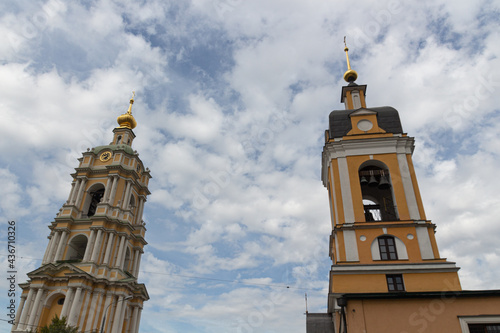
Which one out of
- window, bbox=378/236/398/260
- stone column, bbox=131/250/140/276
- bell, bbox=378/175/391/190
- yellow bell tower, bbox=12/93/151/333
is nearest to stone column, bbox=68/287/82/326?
yellow bell tower, bbox=12/93/151/333

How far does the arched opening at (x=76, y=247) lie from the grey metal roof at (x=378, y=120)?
27.5 m

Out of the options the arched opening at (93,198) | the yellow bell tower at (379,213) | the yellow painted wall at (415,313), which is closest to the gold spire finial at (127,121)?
the arched opening at (93,198)

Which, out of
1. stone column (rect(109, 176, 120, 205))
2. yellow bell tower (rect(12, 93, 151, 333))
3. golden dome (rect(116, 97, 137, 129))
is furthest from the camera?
golden dome (rect(116, 97, 137, 129))

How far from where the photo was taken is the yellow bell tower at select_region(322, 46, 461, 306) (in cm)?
1731

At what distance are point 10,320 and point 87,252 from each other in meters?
7.74

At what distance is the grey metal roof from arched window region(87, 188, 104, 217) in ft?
92.2

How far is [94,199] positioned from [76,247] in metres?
5.79

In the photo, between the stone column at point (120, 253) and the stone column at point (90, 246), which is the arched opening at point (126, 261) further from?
the stone column at point (90, 246)

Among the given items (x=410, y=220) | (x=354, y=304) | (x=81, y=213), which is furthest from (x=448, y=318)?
(x=81, y=213)

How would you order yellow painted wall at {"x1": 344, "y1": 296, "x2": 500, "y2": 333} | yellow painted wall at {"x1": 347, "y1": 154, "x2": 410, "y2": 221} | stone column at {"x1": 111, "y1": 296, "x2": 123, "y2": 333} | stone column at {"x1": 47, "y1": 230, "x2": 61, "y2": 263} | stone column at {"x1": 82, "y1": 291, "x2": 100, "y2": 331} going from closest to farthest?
yellow painted wall at {"x1": 344, "y1": 296, "x2": 500, "y2": 333} → yellow painted wall at {"x1": 347, "y1": 154, "x2": 410, "y2": 221} → stone column at {"x1": 82, "y1": 291, "x2": 100, "y2": 331} → stone column at {"x1": 111, "y1": 296, "x2": 123, "y2": 333} → stone column at {"x1": 47, "y1": 230, "x2": 61, "y2": 263}

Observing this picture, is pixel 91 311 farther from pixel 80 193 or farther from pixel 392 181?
pixel 392 181

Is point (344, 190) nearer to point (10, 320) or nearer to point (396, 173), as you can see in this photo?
point (396, 173)

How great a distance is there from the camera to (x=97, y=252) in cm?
3403

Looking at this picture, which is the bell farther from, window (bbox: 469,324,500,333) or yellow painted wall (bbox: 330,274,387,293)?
window (bbox: 469,324,500,333)
